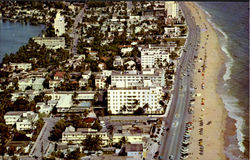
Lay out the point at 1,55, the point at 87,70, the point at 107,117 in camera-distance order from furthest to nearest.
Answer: the point at 1,55, the point at 87,70, the point at 107,117

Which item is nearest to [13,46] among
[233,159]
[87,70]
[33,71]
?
[33,71]

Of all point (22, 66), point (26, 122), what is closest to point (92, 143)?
point (26, 122)

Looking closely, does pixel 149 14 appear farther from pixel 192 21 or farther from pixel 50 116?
pixel 50 116

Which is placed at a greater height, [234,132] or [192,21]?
[192,21]

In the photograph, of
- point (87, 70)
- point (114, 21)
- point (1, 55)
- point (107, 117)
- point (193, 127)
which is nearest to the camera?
point (193, 127)

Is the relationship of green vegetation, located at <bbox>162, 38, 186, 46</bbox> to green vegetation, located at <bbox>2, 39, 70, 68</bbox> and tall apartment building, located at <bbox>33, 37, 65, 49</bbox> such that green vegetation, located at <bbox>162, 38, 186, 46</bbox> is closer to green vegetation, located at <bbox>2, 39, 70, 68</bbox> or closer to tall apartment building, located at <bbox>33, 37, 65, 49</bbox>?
tall apartment building, located at <bbox>33, 37, 65, 49</bbox>

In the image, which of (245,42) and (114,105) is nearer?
(114,105)

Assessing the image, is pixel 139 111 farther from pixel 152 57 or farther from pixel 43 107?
pixel 152 57
